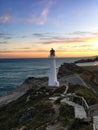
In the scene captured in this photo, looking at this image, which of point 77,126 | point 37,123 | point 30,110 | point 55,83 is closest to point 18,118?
point 30,110

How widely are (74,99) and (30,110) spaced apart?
3153 mm

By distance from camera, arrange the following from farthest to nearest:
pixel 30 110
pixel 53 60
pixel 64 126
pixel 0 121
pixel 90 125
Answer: pixel 53 60
pixel 0 121
pixel 30 110
pixel 64 126
pixel 90 125

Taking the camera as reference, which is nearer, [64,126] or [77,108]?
[64,126]

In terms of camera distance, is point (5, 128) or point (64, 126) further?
point (5, 128)

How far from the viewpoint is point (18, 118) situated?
1933cm

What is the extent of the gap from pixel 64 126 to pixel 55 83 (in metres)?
16.1

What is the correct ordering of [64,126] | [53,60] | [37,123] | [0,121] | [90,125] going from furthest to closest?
[53,60] < [0,121] < [37,123] < [64,126] < [90,125]

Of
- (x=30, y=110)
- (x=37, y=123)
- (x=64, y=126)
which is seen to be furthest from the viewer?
(x=30, y=110)

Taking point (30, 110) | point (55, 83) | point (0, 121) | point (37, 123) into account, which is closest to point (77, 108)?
point (37, 123)

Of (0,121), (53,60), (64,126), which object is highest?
(53,60)

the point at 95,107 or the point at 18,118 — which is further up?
the point at 95,107

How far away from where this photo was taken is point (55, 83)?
1180 inches

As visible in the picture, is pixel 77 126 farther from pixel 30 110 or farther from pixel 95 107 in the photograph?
pixel 30 110

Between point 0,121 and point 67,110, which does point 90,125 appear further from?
point 0,121
